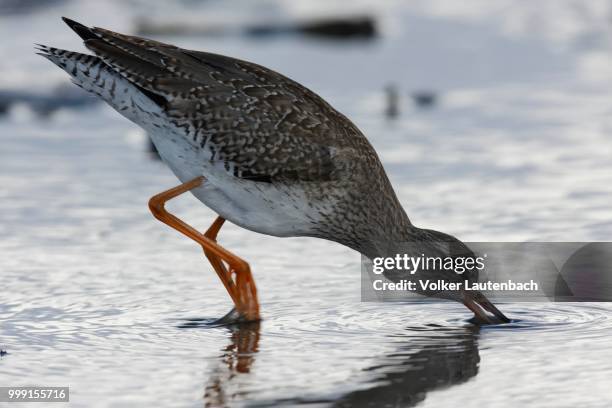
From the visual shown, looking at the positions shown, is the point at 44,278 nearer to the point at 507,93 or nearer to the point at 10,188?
the point at 10,188

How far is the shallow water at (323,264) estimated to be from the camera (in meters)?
7.47

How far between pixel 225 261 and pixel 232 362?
65.6 inches

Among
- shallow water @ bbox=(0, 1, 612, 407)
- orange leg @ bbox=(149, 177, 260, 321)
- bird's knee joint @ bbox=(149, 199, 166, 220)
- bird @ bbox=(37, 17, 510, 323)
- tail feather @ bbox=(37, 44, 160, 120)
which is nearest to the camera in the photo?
shallow water @ bbox=(0, 1, 612, 407)

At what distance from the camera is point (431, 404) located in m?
7.08

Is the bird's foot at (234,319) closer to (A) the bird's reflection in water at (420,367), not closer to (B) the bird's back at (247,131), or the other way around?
(B) the bird's back at (247,131)

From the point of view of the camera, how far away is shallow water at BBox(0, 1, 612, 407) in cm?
747

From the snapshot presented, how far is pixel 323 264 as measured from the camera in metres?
10.3

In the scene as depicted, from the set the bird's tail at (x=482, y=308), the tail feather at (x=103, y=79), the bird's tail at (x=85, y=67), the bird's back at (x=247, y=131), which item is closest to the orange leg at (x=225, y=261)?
the bird's back at (x=247, y=131)

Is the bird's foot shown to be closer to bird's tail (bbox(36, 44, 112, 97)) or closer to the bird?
the bird

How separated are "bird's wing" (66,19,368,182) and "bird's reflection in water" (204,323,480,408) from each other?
3.89 feet

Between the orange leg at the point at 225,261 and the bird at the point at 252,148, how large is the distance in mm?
13

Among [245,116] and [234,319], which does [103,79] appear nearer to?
[245,116]

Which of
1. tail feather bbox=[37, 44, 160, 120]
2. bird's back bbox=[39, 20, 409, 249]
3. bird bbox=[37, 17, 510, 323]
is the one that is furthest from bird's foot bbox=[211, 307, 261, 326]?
tail feather bbox=[37, 44, 160, 120]

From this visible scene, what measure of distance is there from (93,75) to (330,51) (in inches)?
436
